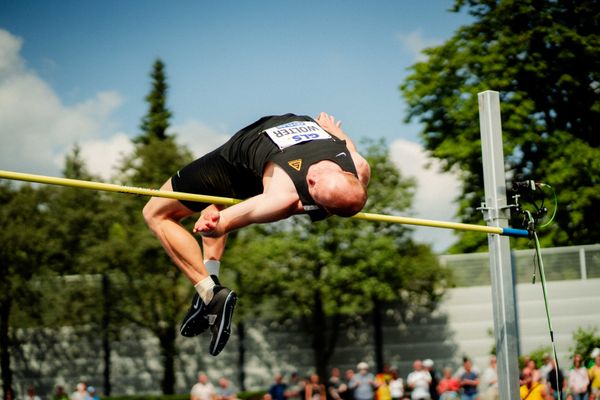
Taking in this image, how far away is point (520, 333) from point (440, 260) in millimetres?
2433

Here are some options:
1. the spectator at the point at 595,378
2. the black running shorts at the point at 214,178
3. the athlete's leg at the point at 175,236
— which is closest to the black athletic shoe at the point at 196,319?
the athlete's leg at the point at 175,236

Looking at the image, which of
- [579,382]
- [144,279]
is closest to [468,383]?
[579,382]

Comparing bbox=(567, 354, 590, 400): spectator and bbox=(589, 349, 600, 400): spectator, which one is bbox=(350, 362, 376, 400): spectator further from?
bbox=(589, 349, 600, 400): spectator

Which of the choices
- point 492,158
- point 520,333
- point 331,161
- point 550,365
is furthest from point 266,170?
point 520,333

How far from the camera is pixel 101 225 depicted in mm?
20297

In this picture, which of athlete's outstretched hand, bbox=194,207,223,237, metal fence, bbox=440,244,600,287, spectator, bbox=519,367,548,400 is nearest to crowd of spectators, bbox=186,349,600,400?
spectator, bbox=519,367,548,400

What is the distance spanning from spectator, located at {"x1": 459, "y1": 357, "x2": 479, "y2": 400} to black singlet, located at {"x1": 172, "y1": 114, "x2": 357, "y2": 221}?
7.77 metres

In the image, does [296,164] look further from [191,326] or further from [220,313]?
[191,326]

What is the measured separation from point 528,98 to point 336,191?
16.8m

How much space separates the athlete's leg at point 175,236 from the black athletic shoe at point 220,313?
0.17 meters

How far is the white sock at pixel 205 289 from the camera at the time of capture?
4828 millimetres

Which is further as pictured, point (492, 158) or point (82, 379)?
point (82, 379)

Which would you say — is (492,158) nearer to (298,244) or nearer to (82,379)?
(298,244)

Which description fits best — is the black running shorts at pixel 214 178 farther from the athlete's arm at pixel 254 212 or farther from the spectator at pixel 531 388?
the spectator at pixel 531 388
